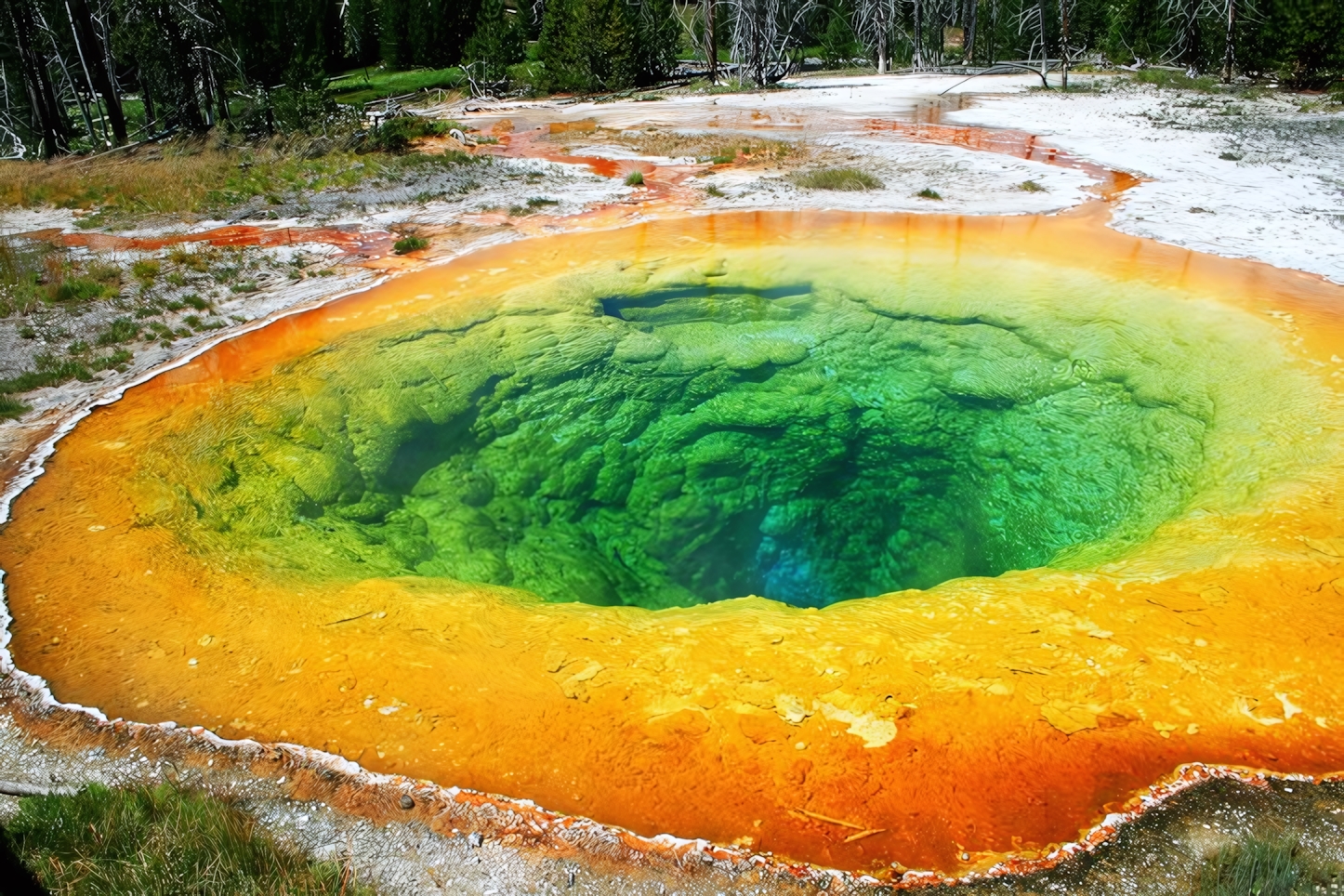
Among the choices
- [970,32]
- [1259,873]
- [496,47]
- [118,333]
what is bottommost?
[1259,873]

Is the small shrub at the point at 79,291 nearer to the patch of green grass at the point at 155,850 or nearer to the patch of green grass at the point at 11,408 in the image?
the patch of green grass at the point at 11,408

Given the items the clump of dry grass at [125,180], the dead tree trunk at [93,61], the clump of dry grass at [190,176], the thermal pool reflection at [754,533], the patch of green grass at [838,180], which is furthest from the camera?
the dead tree trunk at [93,61]

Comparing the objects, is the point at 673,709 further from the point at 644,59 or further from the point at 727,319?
the point at 644,59

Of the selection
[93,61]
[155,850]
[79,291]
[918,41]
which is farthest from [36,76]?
[918,41]

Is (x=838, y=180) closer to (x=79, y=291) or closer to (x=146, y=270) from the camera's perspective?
(x=146, y=270)

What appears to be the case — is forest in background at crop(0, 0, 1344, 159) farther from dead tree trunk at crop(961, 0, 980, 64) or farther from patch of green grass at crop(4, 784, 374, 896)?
patch of green grass at crop(4, 784, 374, 896)

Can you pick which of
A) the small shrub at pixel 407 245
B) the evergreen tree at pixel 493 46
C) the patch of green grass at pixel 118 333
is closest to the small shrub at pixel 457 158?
the small shrub at pixel 407 245

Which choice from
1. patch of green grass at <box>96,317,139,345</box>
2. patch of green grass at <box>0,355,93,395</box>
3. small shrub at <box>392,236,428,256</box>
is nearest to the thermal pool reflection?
patch of green grass at <box>0,355,93,395</box>

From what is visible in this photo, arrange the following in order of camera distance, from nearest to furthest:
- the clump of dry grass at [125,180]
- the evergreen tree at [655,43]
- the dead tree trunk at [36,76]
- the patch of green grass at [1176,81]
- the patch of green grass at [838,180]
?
the patch of green grass at [838,180]
the clump of dry grass at [125,180]
the dead tree trunk at [36,76]
the patch of green grass at [1176,81]
the evergreen tree at [655,43]
